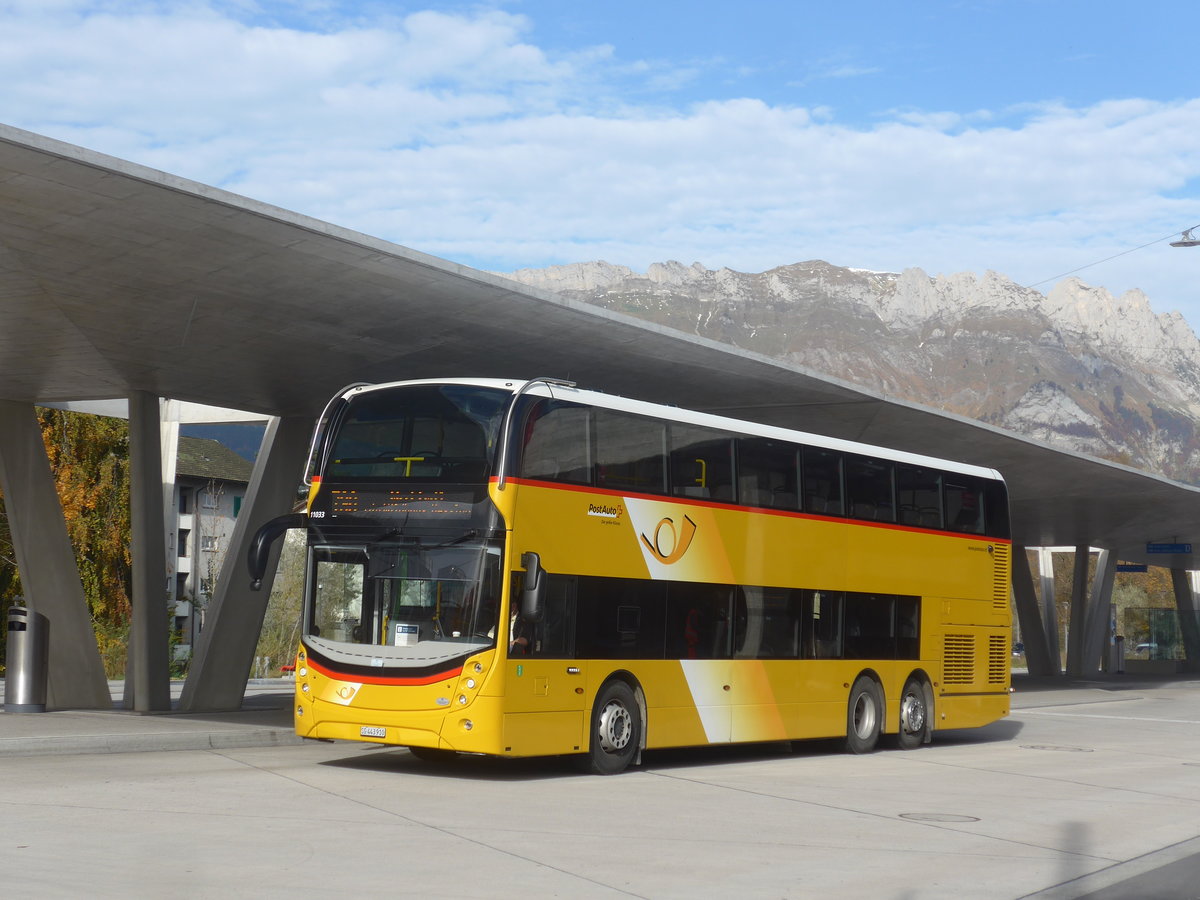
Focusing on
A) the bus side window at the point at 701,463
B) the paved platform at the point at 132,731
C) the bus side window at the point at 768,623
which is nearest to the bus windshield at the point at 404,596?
the bus side window at the point at 701,463

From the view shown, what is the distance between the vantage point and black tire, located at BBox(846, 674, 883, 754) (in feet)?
60.1

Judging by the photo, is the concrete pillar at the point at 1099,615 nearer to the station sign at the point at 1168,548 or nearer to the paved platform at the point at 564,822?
the station sign at the point at 1168,548

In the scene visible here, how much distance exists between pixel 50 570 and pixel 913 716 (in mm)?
13447

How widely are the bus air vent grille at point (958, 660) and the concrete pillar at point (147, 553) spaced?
37.6 feet

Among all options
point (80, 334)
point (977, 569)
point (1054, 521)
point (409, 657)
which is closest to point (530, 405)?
point (409, 657)

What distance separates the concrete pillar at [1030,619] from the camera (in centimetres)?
5088

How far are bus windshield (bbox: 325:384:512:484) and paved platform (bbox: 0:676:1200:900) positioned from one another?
289 centimetres

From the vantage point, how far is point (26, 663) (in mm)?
20719

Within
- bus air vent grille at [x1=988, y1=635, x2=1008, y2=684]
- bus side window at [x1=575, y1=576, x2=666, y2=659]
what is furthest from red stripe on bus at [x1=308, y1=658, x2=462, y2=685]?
bus air vent grille at [x1=988, y1=635, x2=1008, y2=684]

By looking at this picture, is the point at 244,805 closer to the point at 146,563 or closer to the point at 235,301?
the point at 235,301

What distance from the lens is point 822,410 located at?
79.9 feet

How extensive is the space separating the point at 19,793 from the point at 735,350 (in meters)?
11.2

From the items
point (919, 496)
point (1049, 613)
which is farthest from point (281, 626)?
point (919, 496)

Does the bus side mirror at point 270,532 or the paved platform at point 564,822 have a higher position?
the bus side mirror at point 270,532
